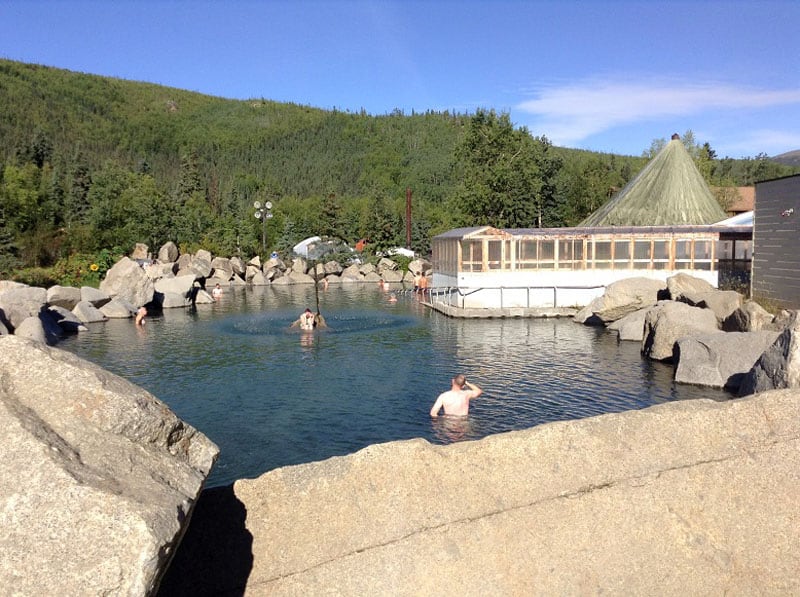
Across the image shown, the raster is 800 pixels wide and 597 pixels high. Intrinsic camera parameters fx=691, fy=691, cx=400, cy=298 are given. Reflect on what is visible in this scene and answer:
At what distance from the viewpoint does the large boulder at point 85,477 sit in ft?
12.5

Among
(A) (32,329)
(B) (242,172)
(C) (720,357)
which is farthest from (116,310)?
(B) (242,172)

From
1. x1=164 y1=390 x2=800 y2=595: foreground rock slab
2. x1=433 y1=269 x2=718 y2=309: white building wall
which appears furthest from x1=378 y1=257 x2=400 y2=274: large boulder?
x1=164 y1=390 x2=800 y2=595: foreground rock slab

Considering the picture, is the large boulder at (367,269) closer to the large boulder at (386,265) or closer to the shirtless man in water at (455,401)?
the large boulder at (386,265)

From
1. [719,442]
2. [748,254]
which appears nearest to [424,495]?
[719,442]

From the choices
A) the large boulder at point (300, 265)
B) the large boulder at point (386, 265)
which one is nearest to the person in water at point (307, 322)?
the large boulder at point (300, 265)

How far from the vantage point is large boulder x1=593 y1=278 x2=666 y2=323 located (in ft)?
93.9

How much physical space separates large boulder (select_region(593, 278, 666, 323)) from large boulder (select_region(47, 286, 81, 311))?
78.9ft

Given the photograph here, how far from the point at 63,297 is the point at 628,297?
2537 cm

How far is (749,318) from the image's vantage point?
2038 cm

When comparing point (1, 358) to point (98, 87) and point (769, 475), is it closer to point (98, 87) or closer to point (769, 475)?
point (769, 475)

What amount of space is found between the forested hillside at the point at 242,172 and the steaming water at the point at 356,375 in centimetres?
2165

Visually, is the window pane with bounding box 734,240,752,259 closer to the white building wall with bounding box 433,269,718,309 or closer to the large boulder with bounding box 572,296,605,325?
the white building wall with bounding box 433,269,718,309

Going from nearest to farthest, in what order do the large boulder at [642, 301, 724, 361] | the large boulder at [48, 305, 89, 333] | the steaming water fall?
the steaming water → the large boulder at [642, 301, 724, 361] → the large boulder at [48, 305, 89, 333]

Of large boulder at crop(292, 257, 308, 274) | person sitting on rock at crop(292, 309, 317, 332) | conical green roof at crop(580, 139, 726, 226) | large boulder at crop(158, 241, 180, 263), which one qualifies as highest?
conical green roof at crop(580, 139, 726, 226)
